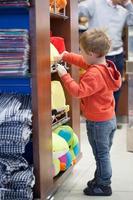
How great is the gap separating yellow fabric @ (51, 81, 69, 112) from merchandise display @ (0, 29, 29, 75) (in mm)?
502

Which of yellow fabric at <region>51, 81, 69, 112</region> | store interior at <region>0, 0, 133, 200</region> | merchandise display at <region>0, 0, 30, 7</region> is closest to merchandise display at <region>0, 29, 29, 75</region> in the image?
store interior at <region>0, 0, 133, 200</region>

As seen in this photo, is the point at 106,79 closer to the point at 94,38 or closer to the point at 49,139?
the point at 94,38

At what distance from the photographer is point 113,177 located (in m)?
3.05

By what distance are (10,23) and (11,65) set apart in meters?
0.23

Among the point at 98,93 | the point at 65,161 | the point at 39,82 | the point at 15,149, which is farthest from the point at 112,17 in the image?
the point at 15,149

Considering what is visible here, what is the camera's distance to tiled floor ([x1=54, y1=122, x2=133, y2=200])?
2689 millimetres

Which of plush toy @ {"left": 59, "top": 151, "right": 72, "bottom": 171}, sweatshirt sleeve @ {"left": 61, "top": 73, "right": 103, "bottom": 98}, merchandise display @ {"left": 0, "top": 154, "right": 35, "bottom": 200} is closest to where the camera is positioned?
merchandise display @ {"left": 0, "top": 154, "right": 35, "bottom": 200}

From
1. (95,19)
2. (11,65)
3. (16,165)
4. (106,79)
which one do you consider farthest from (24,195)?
(95,19)

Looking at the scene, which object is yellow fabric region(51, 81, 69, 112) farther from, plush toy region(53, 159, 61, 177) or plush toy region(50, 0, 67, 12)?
plush toy region(50, 0, 67, 12)

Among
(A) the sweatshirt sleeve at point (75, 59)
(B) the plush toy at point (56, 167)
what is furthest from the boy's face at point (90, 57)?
(B) the plush toy at point (56, 167)

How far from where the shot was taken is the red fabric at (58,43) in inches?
108

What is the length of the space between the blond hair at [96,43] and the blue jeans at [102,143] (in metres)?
0.42

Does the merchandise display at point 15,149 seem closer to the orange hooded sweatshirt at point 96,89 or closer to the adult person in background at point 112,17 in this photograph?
the orange hooded sweatshirt at point 96,89

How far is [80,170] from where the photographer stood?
3.22 meters
